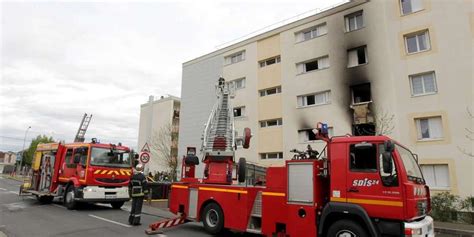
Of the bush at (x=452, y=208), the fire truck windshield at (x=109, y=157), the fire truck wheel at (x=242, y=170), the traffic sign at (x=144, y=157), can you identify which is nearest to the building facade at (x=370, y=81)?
the bush at (x=452, y=208)

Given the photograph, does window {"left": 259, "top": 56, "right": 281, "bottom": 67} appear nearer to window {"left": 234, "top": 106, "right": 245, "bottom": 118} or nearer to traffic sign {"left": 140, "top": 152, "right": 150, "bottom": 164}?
window {"left": 234, "top": 106, "right": 245, "bottom": 118}

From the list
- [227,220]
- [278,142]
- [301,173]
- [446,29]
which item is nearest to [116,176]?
[227,220]

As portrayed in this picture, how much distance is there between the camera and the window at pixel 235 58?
2946cm

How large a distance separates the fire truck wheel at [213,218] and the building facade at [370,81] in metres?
12.0

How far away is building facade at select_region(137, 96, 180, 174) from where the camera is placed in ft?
143

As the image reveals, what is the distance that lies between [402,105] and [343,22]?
7099 mm

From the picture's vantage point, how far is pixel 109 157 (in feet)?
46.8

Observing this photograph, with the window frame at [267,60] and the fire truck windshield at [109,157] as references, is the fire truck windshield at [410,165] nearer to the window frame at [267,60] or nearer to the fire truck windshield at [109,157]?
the fire truck windshield at [109,157]

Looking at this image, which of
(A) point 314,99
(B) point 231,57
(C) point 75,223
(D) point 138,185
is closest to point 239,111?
(B) point 231,57

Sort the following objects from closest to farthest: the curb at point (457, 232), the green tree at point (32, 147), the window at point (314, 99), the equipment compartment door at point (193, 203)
→ 1. the equipment compartment door at point (193, 203)
2. the curb at point (457, 232)
3. the window at point (314, 99)
4. the green tree at point (32, 147)

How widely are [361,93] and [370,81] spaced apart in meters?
1.07

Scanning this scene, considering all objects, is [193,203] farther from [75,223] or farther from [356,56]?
[356,56]

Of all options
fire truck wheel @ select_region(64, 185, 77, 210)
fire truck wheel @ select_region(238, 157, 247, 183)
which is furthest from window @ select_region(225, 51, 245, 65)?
fire truck wheel @ select_region(238, 157, 247, 183)

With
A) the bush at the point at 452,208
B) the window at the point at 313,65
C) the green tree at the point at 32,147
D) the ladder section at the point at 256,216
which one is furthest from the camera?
the green tree at the point at 32,147
